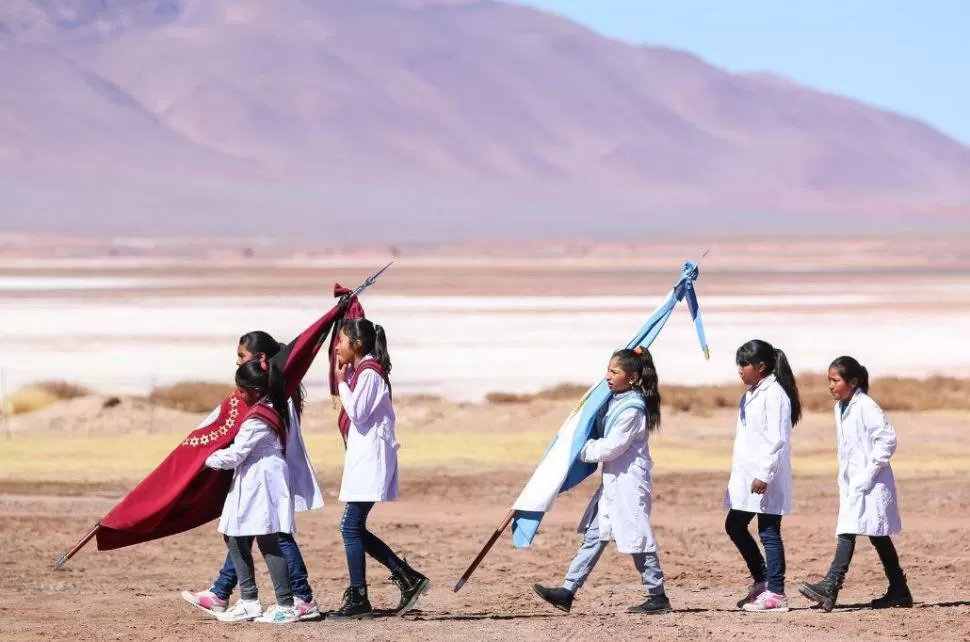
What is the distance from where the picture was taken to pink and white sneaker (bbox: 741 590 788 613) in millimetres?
9609

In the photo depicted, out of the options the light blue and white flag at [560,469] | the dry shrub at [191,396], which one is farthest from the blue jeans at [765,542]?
the dry shrub at [191,396]

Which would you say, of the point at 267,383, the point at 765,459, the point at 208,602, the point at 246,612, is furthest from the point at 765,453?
the point at 208,602

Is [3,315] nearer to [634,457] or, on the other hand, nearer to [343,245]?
[634,457]

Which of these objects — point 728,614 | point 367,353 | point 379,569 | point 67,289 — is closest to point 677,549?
point 379,569

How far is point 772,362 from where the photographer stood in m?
9.52

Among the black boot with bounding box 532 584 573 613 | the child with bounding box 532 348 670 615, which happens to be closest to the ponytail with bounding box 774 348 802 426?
the child with bounding box 532 348 670 615

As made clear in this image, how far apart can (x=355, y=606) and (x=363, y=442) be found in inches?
34.7

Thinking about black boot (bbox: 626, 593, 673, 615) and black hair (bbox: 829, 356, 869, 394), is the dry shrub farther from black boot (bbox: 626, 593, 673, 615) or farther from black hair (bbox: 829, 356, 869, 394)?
black hair (bbox: 829, 356, 869, 394)

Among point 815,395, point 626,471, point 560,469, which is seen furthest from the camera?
point 815,395

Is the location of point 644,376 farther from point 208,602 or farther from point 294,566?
point 208,602

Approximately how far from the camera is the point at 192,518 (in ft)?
31.1

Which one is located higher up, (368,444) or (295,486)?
(368,444)

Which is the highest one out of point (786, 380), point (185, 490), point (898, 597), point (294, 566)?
point (786, 380)

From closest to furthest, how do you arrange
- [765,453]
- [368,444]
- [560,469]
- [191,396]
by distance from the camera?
[368,444], [765,453], [560,469], [191,396]
